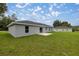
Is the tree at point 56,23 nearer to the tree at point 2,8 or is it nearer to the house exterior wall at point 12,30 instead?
the house exterior wall at point 12,30

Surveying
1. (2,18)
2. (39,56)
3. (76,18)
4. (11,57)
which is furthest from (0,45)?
(76,18)

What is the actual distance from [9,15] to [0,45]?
77 cm

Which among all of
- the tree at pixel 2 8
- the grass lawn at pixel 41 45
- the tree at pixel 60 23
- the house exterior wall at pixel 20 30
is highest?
the tree at pixel 2 8

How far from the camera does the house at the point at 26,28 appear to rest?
12.0 feet

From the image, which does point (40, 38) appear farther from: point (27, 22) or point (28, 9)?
point (28, 9)

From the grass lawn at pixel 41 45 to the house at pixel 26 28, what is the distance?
4.5 inches

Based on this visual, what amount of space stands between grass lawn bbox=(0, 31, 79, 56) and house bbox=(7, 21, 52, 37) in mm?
114

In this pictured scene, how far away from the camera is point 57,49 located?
3.59 metres

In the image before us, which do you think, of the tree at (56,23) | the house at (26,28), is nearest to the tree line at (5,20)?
the tree at (56,23)

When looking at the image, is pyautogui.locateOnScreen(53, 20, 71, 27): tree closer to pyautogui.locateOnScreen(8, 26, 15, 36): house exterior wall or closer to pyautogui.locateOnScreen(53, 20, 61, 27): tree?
pyautogui.locateOnScreen(53, 20, 61, 27): tree

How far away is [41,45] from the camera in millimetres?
3658

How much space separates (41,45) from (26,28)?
570 mm

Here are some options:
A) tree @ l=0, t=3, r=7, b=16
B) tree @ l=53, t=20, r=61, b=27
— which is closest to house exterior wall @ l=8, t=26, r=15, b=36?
tree @ l=0, t=3, r=7, b=16

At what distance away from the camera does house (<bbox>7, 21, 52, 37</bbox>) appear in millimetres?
3645
